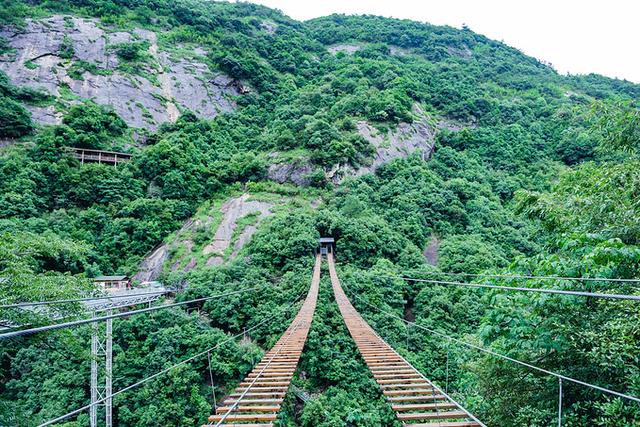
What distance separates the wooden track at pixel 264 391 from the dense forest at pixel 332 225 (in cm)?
290

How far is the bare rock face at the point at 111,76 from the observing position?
33188mm

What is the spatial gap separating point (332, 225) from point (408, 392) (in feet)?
51.6

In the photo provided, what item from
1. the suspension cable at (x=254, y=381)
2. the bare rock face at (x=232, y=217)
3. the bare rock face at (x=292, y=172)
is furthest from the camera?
the bare rock face at (x=292, y=172)

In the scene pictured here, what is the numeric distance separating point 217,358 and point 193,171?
17381 mm

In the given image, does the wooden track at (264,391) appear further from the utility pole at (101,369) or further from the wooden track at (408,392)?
the utility pole at (101,369)

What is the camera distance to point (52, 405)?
1120cm

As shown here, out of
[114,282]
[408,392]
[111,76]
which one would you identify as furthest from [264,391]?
[111,76]

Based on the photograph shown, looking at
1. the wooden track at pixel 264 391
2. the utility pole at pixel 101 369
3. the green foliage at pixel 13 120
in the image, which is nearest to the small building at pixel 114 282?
the utility pole at pixel 101 369

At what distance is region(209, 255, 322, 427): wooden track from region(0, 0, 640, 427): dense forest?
2903 millimetres

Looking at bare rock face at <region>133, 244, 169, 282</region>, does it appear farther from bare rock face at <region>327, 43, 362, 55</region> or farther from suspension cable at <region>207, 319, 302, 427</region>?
bare rock face at <region>327, 43, 362, 55</region>

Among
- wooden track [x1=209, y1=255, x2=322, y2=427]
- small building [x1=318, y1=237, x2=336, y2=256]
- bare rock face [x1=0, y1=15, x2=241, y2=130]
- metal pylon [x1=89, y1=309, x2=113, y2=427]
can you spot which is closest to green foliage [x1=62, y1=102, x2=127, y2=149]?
A: bare rock face [x1=0, y1=15, x2=241, y2=130]

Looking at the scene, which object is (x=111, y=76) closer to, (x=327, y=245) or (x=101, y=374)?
(x=327, y=245)

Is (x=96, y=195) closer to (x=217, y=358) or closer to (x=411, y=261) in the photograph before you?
(x=217, y=358)

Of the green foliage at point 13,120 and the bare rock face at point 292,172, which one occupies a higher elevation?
the green foliage at point 13,120
